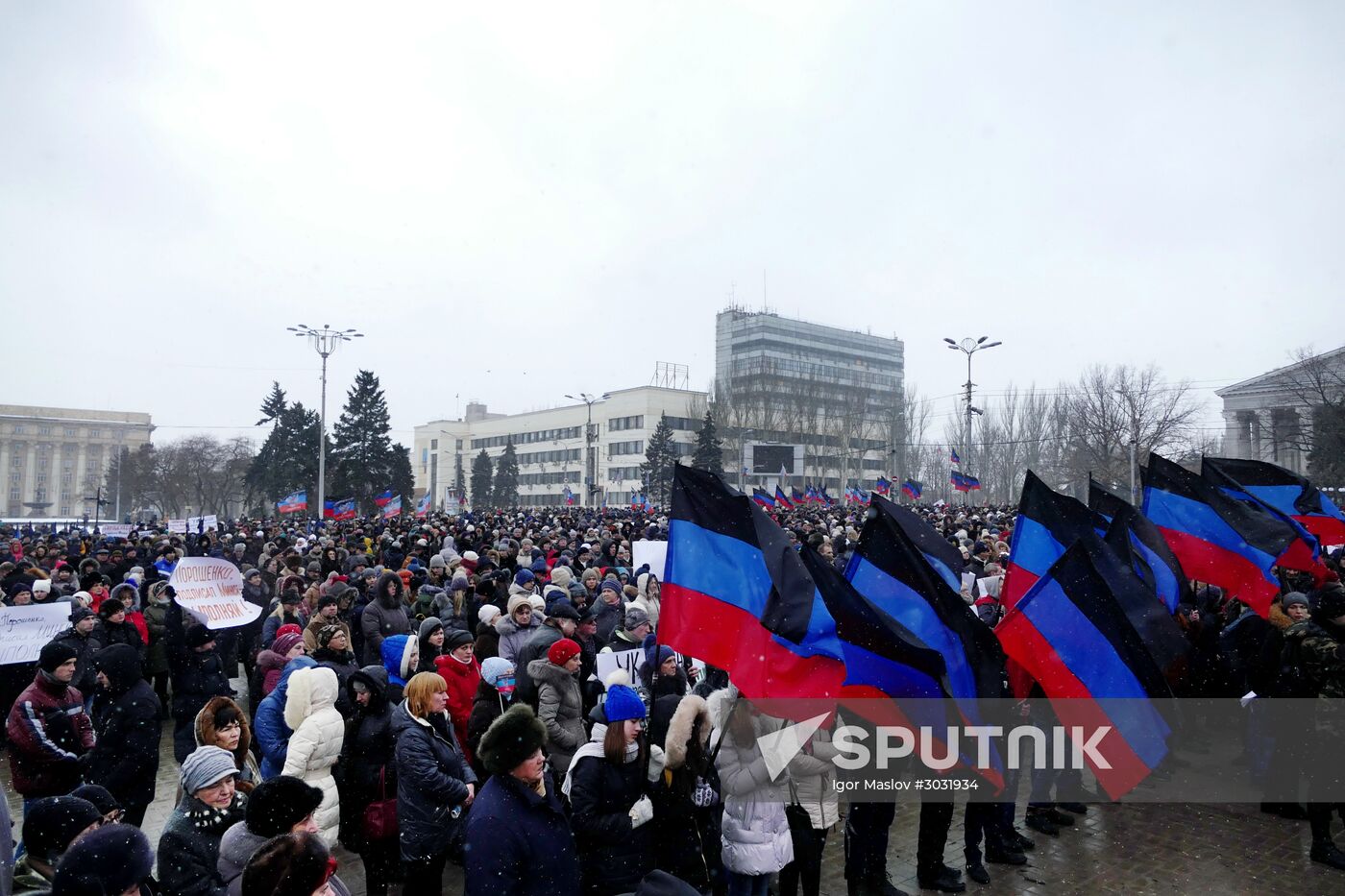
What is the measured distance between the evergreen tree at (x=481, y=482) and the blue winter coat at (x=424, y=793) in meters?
92.7

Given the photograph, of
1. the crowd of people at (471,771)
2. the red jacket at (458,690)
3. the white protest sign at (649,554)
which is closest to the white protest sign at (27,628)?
the crowd of people at (471,771)

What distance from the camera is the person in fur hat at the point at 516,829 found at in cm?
333

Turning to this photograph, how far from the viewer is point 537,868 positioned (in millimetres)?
3434

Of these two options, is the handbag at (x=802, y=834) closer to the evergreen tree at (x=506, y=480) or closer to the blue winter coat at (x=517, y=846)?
the blue winter coat at (x=517, y=846)

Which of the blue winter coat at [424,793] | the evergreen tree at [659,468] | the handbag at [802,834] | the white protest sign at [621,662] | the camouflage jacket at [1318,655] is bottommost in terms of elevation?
→ the handbag at [802,834]

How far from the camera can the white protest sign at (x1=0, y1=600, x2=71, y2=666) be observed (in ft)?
26.0

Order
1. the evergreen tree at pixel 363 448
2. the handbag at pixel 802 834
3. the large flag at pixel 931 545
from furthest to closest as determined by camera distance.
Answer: the evergreen tree at pixel 363 448 → the large flag at pixel 931 545 → the handbag at pixel 802 834

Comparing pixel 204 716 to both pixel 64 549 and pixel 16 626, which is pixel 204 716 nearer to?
pixel 16 626

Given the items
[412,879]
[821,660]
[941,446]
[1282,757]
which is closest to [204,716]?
[412,879]

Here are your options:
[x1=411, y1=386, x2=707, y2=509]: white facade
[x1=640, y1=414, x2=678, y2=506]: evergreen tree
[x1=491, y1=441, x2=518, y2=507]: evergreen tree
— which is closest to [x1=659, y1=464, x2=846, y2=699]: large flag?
[x1=640, y1=414, x2=678, y2=506]: evergreen tree

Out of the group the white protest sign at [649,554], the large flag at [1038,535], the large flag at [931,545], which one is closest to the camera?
the large flag at [931,545]

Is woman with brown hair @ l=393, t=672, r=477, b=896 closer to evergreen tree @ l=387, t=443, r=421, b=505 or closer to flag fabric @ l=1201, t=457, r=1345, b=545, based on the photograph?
flag fabric @ l=1201, t=457, r=1345, b=545

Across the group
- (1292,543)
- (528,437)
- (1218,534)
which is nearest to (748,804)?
(1218,534)

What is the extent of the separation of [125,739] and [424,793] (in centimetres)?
212
